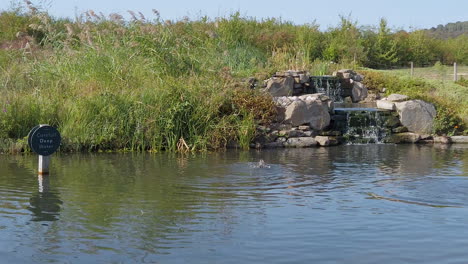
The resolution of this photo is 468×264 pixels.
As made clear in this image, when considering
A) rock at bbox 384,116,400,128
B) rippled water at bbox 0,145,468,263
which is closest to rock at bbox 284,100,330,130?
rock at bbox 384,116,400,128

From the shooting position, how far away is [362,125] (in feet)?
57.5

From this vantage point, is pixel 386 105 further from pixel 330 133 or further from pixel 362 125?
pixel 330 133

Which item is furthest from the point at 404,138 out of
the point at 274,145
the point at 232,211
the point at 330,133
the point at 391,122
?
the point at 232,211

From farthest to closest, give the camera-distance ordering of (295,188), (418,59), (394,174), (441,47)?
(441,47), (418,59), (394,174), (295,188)

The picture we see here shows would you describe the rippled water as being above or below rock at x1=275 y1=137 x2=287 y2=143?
below

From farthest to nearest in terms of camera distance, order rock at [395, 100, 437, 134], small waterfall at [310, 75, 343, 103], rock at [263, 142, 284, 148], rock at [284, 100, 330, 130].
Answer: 1. small waterfall at [310, 75, 343, 103]
2. rock at [395, 100, 437, 134]
3. rock at [284, 100, 330, 130]
4. rock at [263, 142, 284, 148]

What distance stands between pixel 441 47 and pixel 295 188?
33.3 meters

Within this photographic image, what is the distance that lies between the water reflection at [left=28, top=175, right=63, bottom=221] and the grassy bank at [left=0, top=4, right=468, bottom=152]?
4.44 meters

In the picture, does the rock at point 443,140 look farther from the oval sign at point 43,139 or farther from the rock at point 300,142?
the oval sign at point 43,139

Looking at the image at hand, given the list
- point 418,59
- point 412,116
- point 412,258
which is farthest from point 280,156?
point 418,59

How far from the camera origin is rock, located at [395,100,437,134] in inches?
687

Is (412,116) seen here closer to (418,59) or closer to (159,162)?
(159,162)

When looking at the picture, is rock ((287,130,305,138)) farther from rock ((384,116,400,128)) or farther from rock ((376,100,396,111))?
rock ((376,100,396,111))

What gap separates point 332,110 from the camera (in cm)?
1742
